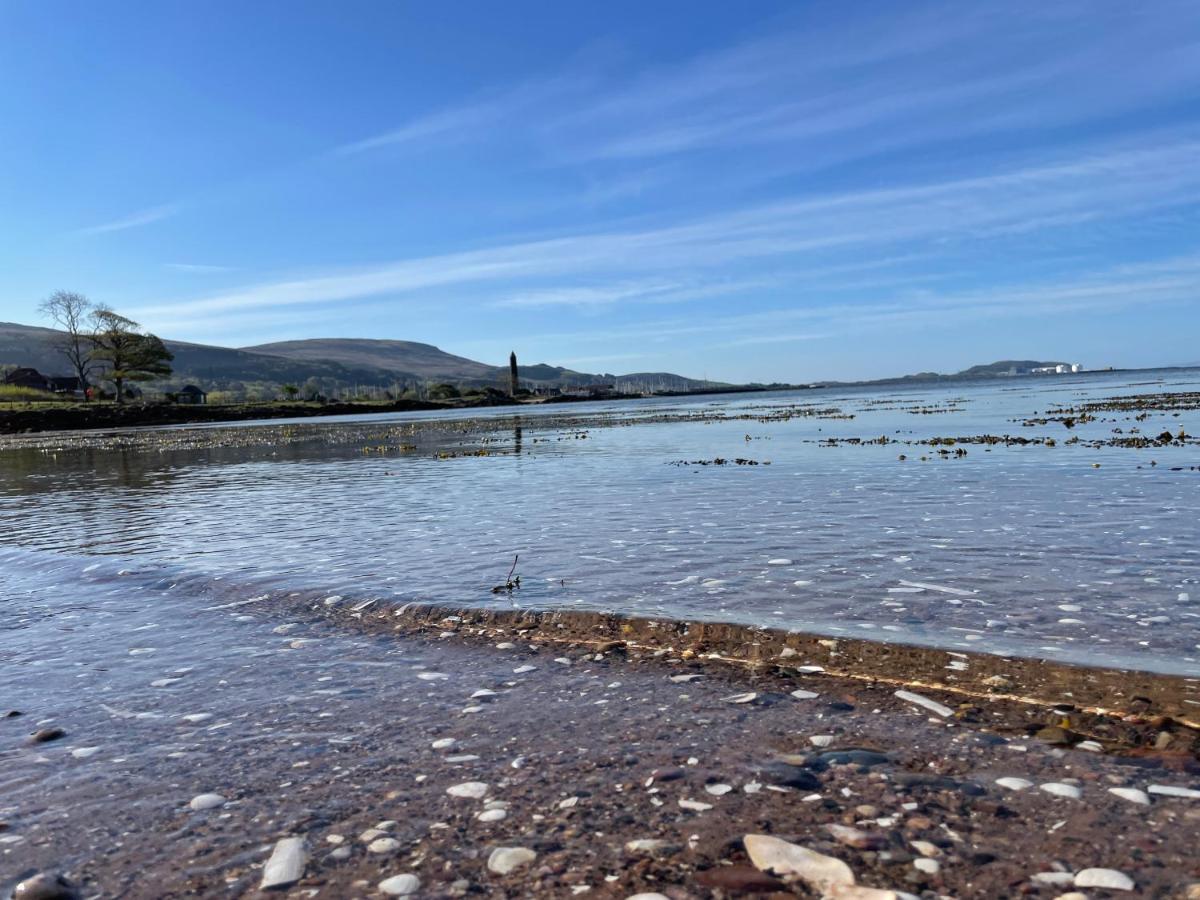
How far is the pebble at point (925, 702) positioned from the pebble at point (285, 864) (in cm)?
510

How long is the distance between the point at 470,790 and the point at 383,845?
848 mm

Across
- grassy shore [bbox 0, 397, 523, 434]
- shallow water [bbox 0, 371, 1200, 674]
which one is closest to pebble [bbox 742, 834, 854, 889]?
shallow water [bbox 0, 371, 1200, 674]

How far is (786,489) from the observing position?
75.8 ft

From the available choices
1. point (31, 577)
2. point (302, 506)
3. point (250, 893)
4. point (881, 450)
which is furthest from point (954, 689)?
point (881, 450)

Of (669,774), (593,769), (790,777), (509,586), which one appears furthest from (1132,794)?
(509,586)

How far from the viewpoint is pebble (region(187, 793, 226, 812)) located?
560 centimetres

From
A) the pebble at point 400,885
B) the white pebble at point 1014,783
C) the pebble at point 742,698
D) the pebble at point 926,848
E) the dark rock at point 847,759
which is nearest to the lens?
the pebble at point 400,885

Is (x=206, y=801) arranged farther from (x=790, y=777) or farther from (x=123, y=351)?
(x=123, y=351)

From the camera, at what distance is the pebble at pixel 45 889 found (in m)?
4.50

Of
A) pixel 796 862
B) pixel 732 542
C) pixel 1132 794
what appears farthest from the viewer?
pixel 732 542

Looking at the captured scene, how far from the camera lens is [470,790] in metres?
5.71

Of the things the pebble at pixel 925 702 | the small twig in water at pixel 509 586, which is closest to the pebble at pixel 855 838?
the pebble at pixel 925 702

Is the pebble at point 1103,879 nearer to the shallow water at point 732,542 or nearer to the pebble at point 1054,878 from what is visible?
the pebble at point 1054,878

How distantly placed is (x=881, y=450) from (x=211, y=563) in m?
28.6
